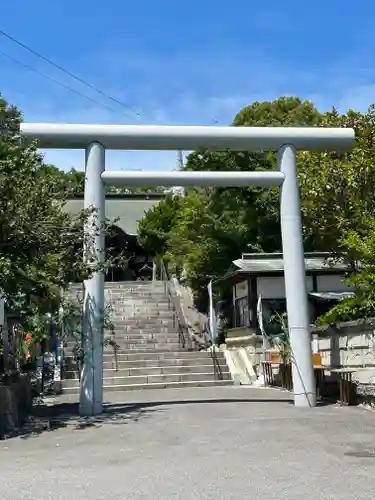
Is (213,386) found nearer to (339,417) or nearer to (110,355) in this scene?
(110,355)

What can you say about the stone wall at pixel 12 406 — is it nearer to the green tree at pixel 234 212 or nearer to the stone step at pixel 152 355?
the stone step at pixel 152 355

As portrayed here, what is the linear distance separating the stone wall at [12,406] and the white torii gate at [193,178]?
1.20m

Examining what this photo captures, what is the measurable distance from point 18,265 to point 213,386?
944 centimetres

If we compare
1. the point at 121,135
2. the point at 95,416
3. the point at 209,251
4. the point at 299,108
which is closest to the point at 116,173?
the point at 121,135

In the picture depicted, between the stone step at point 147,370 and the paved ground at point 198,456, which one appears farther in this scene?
the stone step at point 147,370

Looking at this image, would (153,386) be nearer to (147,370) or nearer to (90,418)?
(147,370)

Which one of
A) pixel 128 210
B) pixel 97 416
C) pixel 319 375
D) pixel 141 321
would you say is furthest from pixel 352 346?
pixel 128 210

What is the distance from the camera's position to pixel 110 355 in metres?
20.0

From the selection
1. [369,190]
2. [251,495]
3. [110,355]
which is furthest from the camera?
[110,355]

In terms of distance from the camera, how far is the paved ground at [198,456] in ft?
19.5

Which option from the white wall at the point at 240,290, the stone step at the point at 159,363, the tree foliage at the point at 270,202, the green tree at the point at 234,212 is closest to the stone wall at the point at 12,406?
the stone step at the point at 159,363

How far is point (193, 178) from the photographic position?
13.6 metres

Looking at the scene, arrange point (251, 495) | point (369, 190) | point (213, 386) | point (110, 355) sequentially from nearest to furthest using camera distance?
point (251, 495) → point (369, 190) → point (213, 386) → point (110, 355)

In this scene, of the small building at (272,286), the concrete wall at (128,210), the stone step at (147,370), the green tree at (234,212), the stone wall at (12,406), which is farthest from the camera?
the concrete wall at (128,210)
